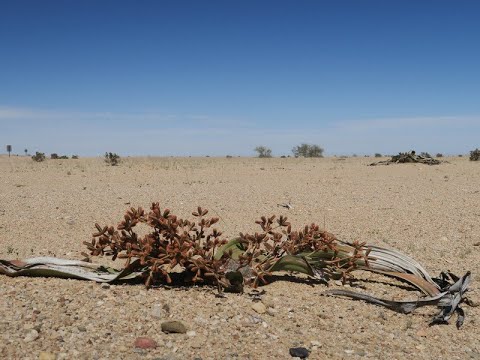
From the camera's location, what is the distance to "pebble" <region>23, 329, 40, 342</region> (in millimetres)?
2273

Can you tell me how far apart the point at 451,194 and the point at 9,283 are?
7485mm

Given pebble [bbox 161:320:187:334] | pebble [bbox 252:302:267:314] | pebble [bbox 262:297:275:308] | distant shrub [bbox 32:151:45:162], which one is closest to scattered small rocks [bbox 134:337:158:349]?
pebble [bbox 161:320:187:334]

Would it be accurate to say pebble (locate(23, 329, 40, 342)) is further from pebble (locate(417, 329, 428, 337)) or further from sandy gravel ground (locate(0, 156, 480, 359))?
pebble (locate(417, 329, 428, 337))

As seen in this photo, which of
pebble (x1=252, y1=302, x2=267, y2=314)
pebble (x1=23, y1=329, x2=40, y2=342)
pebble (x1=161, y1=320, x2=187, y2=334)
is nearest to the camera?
pebble (x1=23, y1=329, x2=40, y2=342)

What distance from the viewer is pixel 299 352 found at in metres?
2.37

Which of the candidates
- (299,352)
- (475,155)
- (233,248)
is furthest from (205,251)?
(475,155)

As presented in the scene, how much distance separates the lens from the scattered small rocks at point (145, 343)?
2335 millimetres

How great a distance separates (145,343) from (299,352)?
806 mm

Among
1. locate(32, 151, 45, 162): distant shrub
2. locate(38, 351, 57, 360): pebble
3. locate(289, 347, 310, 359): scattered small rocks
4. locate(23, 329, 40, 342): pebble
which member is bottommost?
locate(289, 347, 310, 359): scattered small rocks

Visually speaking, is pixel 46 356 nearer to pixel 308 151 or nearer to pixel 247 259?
pixel 247 259

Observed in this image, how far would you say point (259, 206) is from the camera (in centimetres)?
696

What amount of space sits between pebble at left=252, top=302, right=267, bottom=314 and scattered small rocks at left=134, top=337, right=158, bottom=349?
710mm

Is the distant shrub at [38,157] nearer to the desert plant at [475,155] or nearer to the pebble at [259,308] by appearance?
the desert plant at [475,155]

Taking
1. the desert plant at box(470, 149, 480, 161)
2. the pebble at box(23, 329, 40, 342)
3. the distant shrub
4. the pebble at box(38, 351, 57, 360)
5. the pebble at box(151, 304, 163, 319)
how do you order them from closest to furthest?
the pebble at box(38, 351, 57, 360), the pebble at box(23, 329, 40, 342), the pebble at box(151, 304, 163, 319), the desert plant at box(470, 149, 480, 161), the distant shrub
